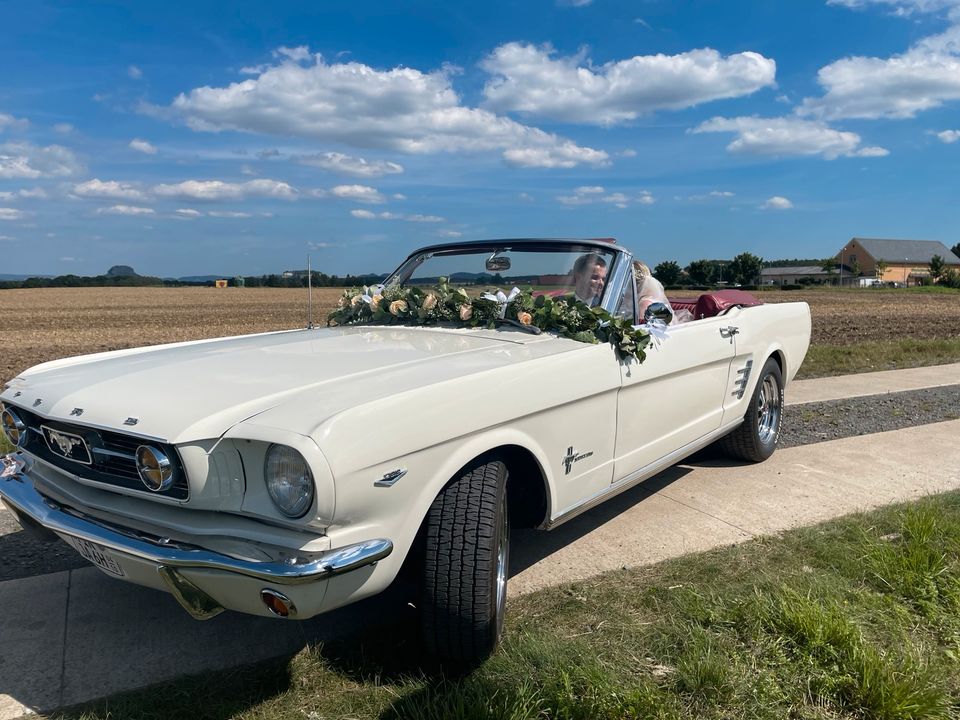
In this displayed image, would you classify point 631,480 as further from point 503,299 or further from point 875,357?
point 875,357

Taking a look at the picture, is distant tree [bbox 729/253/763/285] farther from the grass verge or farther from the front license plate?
the front license plate

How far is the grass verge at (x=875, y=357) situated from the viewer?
381 inches

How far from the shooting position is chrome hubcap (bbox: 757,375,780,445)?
4.99 metres

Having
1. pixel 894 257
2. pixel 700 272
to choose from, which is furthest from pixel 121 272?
pixel 894 257

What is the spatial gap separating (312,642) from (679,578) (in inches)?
61.0

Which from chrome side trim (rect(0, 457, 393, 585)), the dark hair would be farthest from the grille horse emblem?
the dark hair

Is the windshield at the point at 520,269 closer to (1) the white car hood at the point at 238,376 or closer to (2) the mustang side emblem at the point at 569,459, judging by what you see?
(1) the white car hood at the point at 238,376

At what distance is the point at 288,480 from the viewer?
209cm

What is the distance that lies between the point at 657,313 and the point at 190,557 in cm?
237

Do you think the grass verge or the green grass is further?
the grass verge

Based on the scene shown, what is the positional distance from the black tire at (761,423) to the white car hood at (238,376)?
2116 millimetres

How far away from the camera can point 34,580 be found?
327cm

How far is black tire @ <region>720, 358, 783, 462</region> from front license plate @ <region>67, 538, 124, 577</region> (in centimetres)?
375

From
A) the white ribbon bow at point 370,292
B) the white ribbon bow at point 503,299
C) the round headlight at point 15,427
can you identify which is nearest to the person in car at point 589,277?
the white ribbon bow at point 503,299
